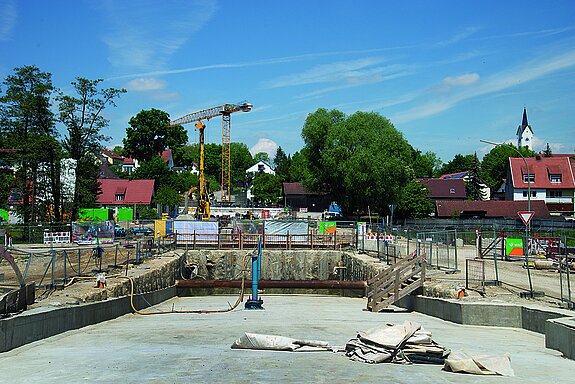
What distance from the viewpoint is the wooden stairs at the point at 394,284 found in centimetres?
2245

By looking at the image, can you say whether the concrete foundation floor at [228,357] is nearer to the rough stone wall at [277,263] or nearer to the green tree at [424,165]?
the rough stone wall at [277,263]

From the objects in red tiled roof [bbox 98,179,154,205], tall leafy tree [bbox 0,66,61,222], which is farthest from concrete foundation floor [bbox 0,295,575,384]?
red tiled roof [bbox 98,179,154,205]

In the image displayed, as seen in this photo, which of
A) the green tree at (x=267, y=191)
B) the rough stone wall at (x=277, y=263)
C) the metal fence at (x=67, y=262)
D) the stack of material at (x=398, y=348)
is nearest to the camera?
the stack of material at (x=398, y=348)

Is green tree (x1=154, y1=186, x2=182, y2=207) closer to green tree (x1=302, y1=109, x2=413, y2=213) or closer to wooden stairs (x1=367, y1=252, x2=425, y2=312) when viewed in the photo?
green tree (x1=302, y1=109, x2=413, y2=213)

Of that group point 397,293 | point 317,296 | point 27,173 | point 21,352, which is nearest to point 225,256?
point 317,296

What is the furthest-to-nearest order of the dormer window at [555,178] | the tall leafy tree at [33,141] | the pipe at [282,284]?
the dormer window at [555,178] → the tall leafy tree at [33,141] → the pipe at [282,284]

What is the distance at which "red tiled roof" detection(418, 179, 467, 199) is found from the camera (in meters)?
116

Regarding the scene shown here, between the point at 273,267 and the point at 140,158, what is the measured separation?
93779mm

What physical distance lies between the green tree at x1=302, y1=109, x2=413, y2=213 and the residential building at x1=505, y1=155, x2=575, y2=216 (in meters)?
27.1

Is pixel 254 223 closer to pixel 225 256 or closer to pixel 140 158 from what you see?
pixel 225 256

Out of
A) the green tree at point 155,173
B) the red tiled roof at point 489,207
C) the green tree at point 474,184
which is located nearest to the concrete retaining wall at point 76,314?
the red tiled roof at point 489,207

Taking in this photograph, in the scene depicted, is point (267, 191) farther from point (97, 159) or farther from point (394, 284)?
point (394, 284)

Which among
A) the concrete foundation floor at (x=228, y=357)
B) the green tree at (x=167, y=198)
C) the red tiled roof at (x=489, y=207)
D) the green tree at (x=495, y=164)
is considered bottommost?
the concrete foundation floor at (x=228, y=357)

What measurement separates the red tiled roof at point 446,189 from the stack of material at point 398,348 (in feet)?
351
